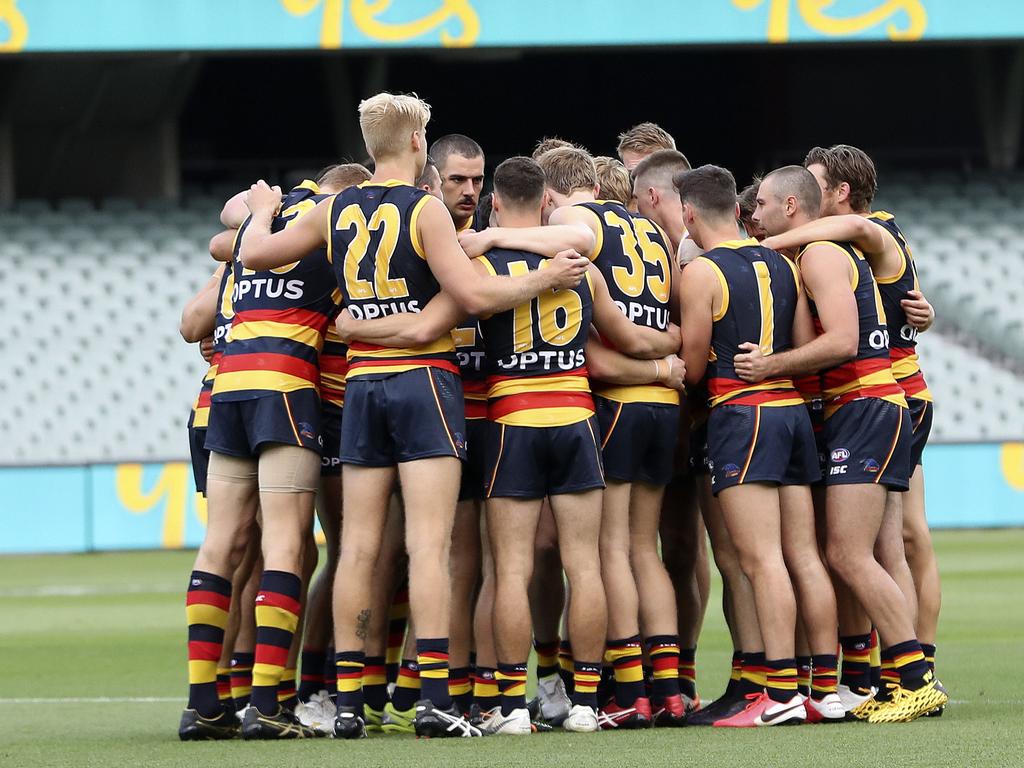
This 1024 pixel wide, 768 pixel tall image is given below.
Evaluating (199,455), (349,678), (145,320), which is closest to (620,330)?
(349,678)

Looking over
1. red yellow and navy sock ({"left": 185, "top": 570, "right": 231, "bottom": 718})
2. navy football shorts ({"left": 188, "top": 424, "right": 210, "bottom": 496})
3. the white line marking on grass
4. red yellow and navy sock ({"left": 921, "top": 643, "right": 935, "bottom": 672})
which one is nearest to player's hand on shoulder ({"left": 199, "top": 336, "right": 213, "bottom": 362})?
navy football shorts ({"left": 188, "top": 424, "right": 210, "bottom": 496})

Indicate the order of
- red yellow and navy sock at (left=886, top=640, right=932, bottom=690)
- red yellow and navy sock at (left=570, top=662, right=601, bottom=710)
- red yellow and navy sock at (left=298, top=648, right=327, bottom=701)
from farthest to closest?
red yellow and navy sock at (left=298, top=648, right=327, bottom=701)
red yellow and navy sock at (left=886, top=640, right=932, bottom=690)
red yellow and navy sock at (left=570, top=662, right=601, bottom=710)

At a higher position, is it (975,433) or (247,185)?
(247,185)

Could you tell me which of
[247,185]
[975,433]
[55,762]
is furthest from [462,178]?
[247,185]

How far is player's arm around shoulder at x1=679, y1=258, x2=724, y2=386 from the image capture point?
20.2 feet

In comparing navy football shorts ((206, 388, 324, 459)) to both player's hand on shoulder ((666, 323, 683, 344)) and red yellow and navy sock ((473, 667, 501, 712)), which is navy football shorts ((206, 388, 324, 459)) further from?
player's hand on shoulder ((666, 323, 683, 344))

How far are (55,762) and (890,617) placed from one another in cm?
316

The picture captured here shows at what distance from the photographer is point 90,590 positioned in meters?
13.1

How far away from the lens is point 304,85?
23719 mm

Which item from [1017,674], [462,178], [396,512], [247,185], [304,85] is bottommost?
[1017,674]

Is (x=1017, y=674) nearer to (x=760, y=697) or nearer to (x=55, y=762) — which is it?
(x=760, y=697)

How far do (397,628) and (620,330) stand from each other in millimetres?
1710

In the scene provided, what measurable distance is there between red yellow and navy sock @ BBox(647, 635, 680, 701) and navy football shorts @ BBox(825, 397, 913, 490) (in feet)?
3.01

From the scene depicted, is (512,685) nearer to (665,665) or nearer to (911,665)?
(665,665)
